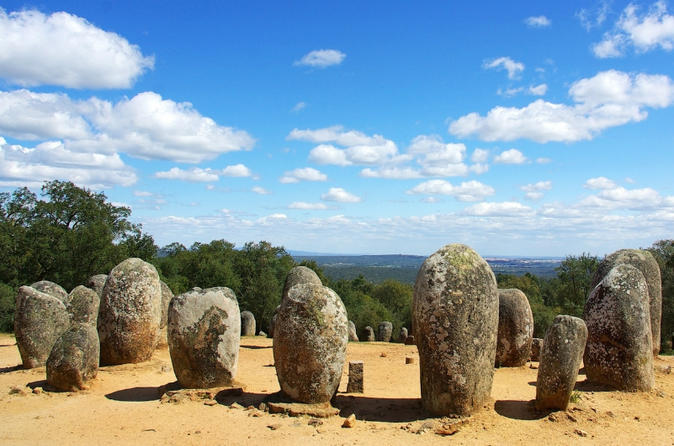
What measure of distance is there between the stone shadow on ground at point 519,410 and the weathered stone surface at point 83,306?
1155 cm

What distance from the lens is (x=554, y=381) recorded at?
349 inches

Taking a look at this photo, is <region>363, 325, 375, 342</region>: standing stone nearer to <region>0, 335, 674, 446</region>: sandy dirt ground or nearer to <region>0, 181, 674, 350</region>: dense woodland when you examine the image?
<region>0, 181, 674, 350</region>: dense woodland

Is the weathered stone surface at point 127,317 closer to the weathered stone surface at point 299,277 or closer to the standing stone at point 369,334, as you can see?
the weathered stone surface at point 299,277

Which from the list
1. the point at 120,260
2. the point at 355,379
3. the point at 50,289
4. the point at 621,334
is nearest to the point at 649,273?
the point at 621,334

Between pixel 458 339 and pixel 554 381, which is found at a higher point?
pixel 458 339

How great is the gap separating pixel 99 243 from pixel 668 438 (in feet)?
92.6

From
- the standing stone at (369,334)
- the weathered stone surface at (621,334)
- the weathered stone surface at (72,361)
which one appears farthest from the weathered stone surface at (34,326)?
the standing stone at (369,334)

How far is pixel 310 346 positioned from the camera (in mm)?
9125

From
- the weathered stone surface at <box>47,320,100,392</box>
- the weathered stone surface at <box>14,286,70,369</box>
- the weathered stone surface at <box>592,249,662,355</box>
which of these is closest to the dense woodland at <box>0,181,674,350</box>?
the weathered stone surface at <box>592,249,662,355</box>

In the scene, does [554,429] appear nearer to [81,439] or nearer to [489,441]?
[489,441]

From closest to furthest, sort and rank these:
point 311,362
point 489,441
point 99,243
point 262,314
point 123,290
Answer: point 489,441 < point 311,362 < point 123,290 < point 99,243 < point 262,314

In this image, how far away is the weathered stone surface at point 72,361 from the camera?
35.7 feet

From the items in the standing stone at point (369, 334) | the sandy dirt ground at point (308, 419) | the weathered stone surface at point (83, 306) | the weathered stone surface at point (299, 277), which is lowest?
the standing stone at point (369, 334)

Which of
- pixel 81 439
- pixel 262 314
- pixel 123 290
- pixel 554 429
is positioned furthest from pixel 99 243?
pixel 554 429
